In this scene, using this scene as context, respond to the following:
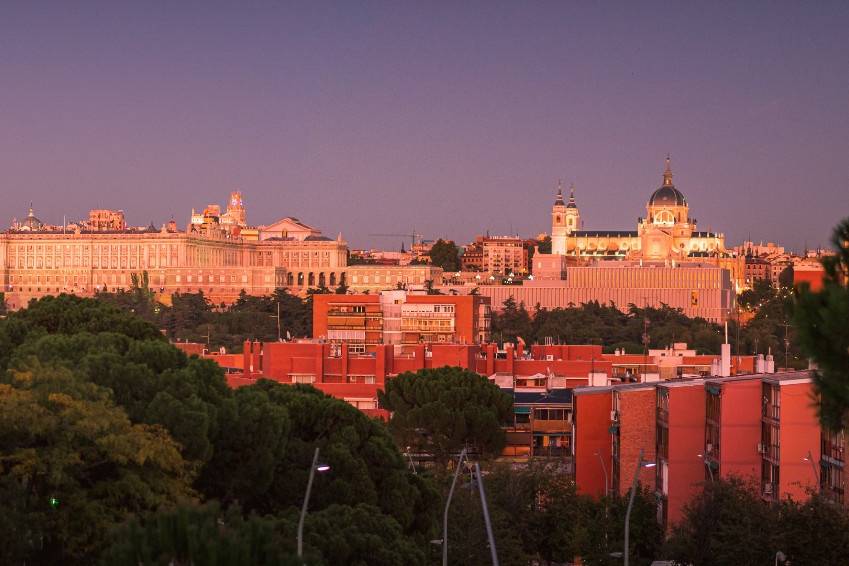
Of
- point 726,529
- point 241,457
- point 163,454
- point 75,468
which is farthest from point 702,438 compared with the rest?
point 75,468

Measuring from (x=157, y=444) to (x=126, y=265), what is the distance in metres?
160

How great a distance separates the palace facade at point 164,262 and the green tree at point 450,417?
122m

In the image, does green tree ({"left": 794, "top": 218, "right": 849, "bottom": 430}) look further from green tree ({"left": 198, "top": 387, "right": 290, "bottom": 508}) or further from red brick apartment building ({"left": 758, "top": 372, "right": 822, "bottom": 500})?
red brick apartment building ({"left": 758, "top": 372, "right": 822, "bottom": 500})

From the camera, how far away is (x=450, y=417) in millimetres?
47406

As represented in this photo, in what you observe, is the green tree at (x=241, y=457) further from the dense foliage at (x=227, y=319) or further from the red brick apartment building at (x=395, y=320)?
the dense foliage at (x=227, y=319)

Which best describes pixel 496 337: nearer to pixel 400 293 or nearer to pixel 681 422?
pixel 400 293

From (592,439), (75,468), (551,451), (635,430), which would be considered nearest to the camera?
(75,468)

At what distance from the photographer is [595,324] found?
120m

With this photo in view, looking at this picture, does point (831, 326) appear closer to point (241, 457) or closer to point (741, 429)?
point (241, 457)

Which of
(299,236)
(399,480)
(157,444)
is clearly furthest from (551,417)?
(299,236)

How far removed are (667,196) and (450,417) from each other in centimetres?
15239

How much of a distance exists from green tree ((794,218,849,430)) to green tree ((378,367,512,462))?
31.8 meters

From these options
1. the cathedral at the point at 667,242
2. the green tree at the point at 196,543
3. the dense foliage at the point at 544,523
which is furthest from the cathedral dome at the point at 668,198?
the green tree at the point at 196,543

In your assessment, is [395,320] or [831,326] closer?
[831,326]
